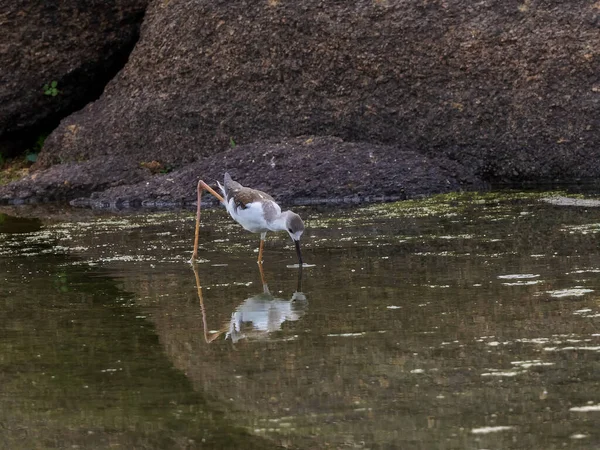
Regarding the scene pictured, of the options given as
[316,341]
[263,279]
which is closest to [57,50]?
[263,279]

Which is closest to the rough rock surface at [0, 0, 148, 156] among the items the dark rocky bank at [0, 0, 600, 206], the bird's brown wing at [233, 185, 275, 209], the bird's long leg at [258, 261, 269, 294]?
the dark rocky bank at [0, 0, 600, 206]

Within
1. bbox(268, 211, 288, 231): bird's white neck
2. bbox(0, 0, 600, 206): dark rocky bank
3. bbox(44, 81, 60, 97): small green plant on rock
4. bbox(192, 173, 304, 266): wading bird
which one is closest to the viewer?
bbox(192, 173, 304, 266): wading bird

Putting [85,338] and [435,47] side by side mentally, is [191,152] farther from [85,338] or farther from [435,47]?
[85,338]

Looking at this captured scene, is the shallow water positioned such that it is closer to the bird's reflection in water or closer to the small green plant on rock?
the bird's reflection in water

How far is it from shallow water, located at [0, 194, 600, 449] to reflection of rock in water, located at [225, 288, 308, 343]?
0.02m

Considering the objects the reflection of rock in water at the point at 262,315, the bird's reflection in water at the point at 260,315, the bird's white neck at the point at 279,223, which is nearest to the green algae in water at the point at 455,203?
the bird's white neck at the point at 279,223

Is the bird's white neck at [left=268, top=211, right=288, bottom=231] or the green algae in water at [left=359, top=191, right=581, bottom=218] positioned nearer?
the bird's white neck at [left=268, top=211, right=288, bottom=231]

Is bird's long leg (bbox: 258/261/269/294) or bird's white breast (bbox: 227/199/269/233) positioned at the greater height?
bird's white breast (bbox: 227/199/269/233)

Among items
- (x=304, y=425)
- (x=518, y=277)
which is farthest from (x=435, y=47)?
(x=304, y=425)

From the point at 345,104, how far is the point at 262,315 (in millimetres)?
7599

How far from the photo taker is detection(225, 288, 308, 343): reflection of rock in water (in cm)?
631

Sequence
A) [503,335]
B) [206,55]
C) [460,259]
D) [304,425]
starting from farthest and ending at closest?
[206,55] < [460,259] < [503,335] < [304,425]

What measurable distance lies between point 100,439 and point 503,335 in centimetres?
225

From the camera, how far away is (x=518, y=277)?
294 inches
